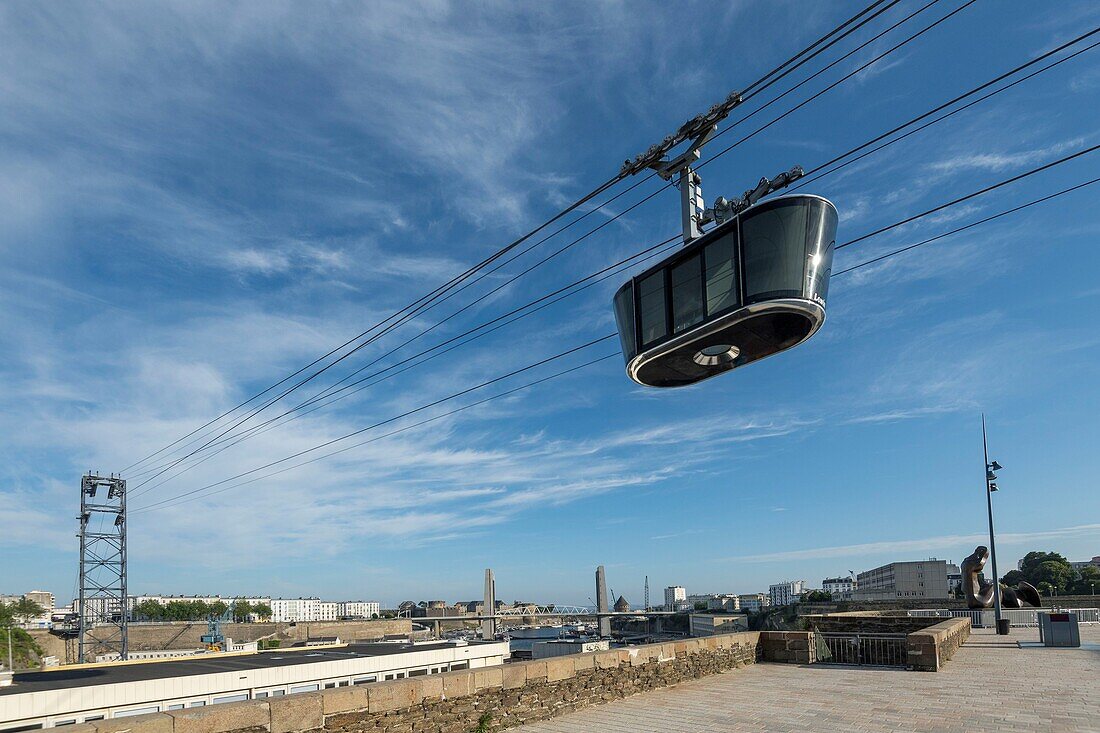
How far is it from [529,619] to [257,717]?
636 feet

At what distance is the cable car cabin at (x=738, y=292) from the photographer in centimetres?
967

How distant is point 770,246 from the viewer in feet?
31.8

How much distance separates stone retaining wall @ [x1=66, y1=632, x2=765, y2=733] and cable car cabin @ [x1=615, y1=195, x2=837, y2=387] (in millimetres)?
5212

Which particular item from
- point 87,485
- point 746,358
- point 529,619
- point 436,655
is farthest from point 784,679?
point 529,619

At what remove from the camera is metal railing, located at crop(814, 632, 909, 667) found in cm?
1627

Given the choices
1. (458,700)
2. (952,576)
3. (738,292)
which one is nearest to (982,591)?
(738,292)

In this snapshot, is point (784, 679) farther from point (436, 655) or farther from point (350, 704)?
point (436, 655)

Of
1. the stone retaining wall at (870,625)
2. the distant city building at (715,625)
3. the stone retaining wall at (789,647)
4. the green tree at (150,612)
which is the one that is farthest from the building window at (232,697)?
the green tree at (150,612)

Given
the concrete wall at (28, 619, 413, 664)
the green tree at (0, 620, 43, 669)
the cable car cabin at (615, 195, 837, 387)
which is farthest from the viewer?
the concrete wall at (28, 619, 413, 664)

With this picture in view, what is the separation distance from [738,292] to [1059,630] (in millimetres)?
18237

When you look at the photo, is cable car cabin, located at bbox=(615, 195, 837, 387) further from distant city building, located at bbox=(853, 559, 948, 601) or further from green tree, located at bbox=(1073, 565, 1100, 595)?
green tree, located at bbox=(1073, 565, 1100, 595)

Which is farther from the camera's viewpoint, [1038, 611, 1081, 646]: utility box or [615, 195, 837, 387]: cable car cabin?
[1038, 611, 1081, 646]: utility box

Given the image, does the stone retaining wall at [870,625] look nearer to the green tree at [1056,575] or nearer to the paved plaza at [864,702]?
the paved plaza at [864,702]

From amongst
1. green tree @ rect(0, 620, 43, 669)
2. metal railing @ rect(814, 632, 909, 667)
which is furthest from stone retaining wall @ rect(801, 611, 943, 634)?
green tree @ rect(0, 620, 43, 669)
